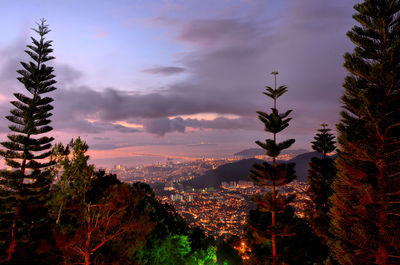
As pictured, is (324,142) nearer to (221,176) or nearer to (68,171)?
(68,171)

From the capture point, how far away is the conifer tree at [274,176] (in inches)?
499

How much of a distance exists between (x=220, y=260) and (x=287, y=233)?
48.7 feet

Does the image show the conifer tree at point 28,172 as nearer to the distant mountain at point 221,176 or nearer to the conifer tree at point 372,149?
the conifer tree at point 372,149

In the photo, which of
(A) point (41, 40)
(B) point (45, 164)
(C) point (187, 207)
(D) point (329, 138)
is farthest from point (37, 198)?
(C) point (187, 207)

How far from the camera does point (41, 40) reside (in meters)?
15.3

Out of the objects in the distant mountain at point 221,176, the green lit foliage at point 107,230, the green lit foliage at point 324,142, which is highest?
the green lit foliage at point 324,142

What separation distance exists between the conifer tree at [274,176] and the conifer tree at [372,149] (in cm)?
307

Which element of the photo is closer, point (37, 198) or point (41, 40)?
point (37, 198)

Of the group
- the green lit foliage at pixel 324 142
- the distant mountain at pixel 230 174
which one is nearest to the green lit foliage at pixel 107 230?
the green lit foliage at pixel 324 142

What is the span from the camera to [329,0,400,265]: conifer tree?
8281 millimetres

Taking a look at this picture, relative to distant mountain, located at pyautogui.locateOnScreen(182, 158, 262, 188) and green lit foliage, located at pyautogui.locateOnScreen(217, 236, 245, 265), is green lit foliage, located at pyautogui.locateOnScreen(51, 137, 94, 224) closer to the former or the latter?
green lit foliage, located at pyautogui.locateOnScreen(217, 236, 245, 265)

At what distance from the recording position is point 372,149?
8.69 m

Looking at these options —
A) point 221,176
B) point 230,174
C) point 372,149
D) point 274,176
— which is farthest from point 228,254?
point 230,174

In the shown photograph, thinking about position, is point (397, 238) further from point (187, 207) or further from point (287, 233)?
point (187, 207)
